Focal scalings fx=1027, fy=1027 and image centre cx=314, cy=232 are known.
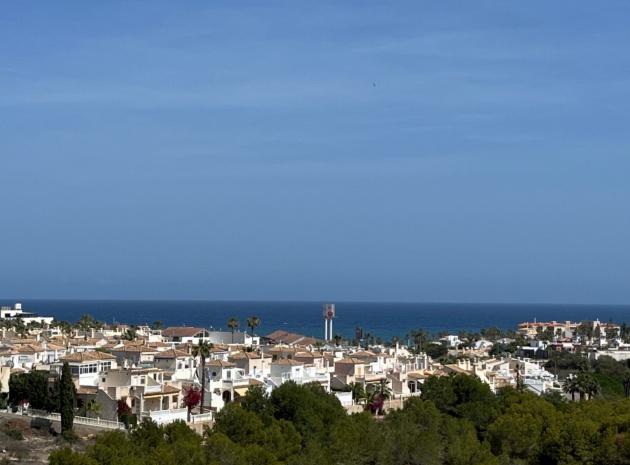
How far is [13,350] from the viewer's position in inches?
2689

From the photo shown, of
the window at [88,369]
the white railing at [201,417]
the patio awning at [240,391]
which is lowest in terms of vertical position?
the white railing at [201,417]

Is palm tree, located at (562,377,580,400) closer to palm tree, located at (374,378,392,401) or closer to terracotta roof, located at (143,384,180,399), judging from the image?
palm tree, located at (374,378,392,401)

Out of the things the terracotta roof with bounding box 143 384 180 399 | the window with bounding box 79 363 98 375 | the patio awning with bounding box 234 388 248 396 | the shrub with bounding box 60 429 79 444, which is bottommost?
the shrub with bounding box 60 429 79 444

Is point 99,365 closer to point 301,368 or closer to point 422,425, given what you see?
point 301,368

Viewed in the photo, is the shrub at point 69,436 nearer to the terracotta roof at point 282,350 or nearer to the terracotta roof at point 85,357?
the terracotta roof at point 85,357

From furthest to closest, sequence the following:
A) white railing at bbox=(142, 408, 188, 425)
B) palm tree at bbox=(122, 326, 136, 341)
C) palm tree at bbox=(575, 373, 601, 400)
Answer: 1. palm tree at bbox=(122, 326, 136, 341)
2. palm tree at bbox=(575, 373, 601, 400)
3. white railing at bbox=(142, 408, 188, 425)

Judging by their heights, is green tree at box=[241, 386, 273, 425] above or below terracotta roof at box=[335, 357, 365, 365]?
below

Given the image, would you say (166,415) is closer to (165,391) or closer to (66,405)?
(165,391)

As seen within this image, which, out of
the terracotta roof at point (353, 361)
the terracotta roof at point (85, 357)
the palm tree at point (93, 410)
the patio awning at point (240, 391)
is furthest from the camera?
the terracotta roof at point (353, 361)

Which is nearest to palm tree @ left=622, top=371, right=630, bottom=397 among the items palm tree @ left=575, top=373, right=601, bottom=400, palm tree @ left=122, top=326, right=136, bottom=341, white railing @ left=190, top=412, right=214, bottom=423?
palm tree @ left=575, top=373, right=601, bottom=400

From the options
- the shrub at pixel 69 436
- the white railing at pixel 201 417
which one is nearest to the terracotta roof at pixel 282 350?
the white railing at pixel 201 417

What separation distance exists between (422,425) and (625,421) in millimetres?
10342

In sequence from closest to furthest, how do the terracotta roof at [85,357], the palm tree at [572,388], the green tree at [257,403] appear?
the green tree at [257,403]
the terracotta roof at [85,357]
the palm tree at [572,388]

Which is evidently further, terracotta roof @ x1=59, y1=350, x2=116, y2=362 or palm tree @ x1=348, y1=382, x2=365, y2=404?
palm tree @ x1=348, y1=382, x2=365, y2=404
